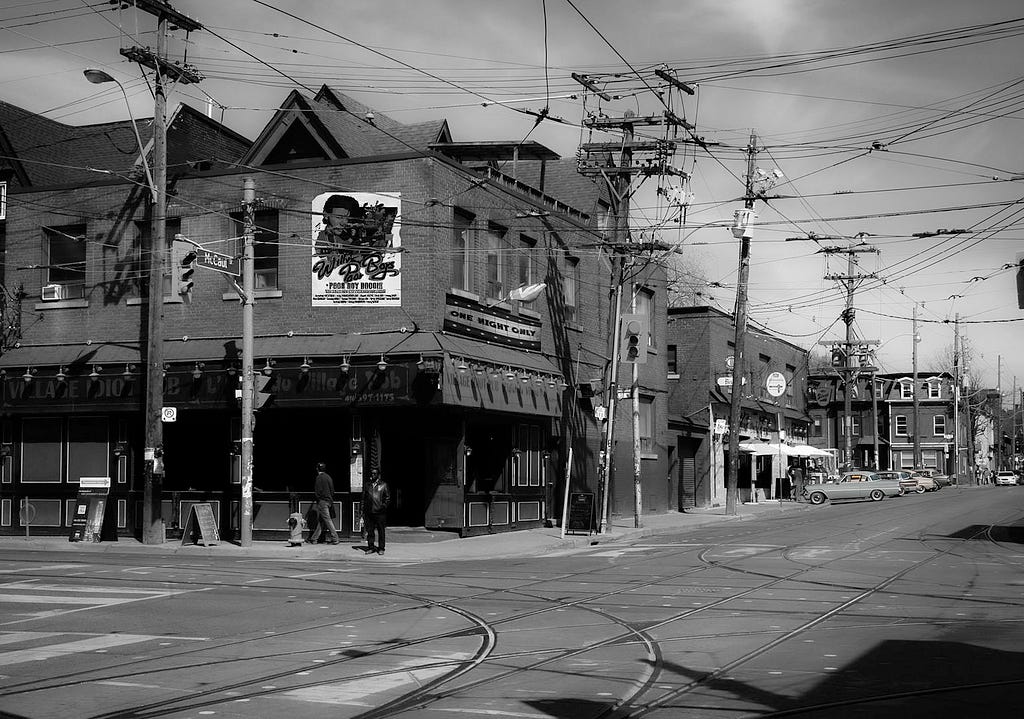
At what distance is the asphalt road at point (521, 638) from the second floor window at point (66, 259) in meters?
10.6

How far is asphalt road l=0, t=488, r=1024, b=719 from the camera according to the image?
28.9ft

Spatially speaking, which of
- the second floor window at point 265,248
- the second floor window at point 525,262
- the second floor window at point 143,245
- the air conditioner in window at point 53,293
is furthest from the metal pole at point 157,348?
the second floor window at point 525,262

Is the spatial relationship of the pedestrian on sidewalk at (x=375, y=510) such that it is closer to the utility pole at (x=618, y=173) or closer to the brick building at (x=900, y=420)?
the utility pole at (x=618, y=173)

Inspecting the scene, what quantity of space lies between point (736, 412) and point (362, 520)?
1850 centimetres

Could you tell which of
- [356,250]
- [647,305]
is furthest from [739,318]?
[356,250]

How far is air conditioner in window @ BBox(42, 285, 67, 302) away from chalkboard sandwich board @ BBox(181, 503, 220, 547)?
338 inches

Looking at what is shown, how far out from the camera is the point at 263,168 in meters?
28.3

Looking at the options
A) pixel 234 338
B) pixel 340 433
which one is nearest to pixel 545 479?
pixel 340 433

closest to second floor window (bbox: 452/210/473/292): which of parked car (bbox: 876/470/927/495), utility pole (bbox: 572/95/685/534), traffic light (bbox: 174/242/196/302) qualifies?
utility pole (bbox: 572/95/685/534)

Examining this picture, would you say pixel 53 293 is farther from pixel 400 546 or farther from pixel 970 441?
pixel 970 441

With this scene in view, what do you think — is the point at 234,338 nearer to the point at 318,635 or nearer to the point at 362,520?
the point at 362,520

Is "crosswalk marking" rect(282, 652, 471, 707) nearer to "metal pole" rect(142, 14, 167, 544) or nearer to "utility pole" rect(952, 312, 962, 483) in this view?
"metal pole" rect(142, 14, 167, 544)

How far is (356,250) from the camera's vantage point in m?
27.4

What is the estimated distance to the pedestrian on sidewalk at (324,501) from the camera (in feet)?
84.0
